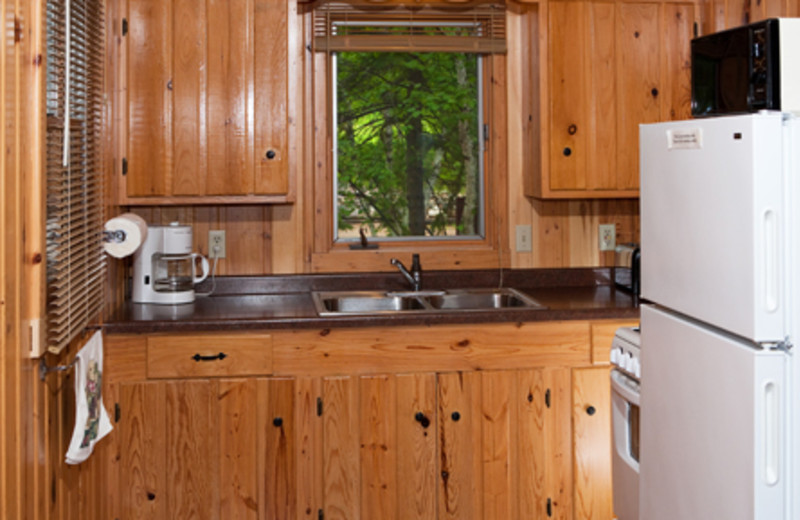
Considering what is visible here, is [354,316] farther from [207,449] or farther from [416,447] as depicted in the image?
[207,449]

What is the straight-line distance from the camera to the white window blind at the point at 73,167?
221cm

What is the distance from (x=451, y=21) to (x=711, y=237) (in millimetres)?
2022

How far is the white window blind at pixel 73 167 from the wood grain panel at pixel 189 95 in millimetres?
276

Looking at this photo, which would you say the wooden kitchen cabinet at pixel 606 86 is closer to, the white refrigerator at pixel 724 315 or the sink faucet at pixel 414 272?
the sink faucet at pixel 414 272

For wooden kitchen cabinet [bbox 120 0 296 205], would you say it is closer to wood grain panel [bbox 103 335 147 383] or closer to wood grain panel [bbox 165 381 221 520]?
wood grain panel [bbox 103 335 147 383]

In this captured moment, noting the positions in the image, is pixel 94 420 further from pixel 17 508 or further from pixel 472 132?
pixel 472 132

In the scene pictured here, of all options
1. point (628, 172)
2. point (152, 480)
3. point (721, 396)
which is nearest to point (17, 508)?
point (152, 480)

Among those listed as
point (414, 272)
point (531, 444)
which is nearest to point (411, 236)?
point (414, 272)

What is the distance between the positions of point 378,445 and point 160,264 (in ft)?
3.38

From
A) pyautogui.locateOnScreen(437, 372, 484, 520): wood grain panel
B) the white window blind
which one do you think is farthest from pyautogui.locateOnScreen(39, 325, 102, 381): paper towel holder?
pyautogui.locateOnScreen(437, 372, 484, 520): wood grain panel

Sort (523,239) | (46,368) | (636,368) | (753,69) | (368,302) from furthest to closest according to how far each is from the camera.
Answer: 1. (523,239)
2. (368,302)
3. (636,368)
4. (46,368)
5. (753,69)

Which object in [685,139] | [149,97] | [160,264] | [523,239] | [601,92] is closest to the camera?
[685,139]

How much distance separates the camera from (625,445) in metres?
2.48

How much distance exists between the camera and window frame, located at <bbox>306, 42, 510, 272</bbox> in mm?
3529
